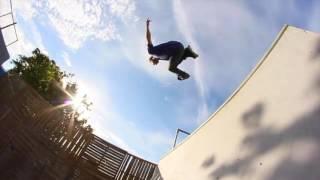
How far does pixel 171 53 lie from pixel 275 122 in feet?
10.2

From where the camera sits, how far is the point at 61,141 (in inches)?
428

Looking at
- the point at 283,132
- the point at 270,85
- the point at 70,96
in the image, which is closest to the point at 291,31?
the point at 270,85

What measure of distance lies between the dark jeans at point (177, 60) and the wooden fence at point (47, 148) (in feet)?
16.7

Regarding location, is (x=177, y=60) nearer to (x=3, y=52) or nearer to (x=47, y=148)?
(x=47, y=148)

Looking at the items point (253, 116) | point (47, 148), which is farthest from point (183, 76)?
point (47, 148)

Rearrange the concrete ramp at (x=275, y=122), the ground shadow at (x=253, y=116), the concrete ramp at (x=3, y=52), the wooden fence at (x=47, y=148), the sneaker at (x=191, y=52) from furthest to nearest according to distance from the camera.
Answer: the concrete ramp at (x=3, y=52) < the wooden fence at (x=47, y=148) < the sneaker at (x=191, y=52) < the ground shadow at (x=253, y=116) < the concrete ramp at (x=275, y=122)

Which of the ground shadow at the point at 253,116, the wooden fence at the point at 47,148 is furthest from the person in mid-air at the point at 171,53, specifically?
the wooden fence at the point at 47,148

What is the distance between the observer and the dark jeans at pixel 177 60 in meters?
7.58

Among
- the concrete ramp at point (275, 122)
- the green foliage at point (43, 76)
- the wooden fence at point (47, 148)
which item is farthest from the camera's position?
the green foliage at point (43, 76)

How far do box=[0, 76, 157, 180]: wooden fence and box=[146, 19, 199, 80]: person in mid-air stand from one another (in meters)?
4.93

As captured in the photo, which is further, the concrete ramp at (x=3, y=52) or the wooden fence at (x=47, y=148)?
the concrete ramp at (x=3, y=52)

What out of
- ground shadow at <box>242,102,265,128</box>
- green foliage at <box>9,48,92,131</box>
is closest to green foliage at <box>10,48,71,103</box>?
green foliage at <box>9,48,92,131</box>

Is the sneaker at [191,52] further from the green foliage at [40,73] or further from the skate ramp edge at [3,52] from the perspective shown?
the green foliage at [40,73]

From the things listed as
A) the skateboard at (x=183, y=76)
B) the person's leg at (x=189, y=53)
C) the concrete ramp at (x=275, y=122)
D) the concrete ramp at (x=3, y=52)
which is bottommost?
the concrete ramp at (x=275, y=122)
